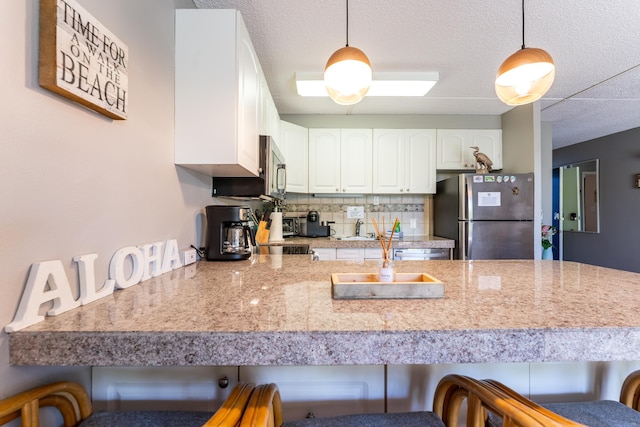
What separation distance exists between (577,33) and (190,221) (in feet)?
8.90

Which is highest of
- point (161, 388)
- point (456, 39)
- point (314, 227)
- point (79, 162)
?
point (456, 39)

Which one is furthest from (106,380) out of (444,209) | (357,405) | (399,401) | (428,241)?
(444,209)

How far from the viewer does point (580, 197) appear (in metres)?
4.73

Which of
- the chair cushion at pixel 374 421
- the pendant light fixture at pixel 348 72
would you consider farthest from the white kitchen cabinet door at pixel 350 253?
the chair cushion at pixel 374 421

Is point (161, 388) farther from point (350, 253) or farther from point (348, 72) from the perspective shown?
point (350, 253)

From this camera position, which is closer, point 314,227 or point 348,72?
point 348,72

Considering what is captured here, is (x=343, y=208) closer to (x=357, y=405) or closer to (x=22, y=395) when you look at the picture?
(x=357, y=405)

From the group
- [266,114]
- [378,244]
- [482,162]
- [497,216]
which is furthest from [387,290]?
[482,162]

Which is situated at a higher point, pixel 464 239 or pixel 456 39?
pixel 456 39

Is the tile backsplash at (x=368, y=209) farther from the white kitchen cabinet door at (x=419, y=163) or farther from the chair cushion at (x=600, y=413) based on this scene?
the chair cushion at (x=600, y=413)

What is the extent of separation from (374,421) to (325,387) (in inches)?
9.8

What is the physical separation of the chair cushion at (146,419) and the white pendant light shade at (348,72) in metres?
1.28

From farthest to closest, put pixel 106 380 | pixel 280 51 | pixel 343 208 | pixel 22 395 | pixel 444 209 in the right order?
pixel 343 208 → pixel 444 209 → pixel 280 51 → pixel 106 380 → pixel 22 395

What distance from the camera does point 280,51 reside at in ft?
7.34
